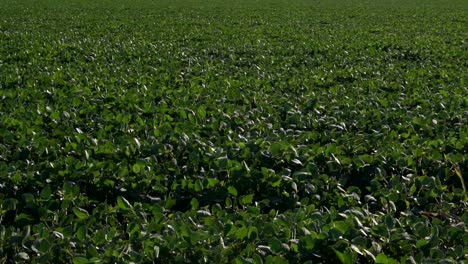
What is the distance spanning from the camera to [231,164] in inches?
160

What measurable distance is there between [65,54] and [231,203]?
7.78m

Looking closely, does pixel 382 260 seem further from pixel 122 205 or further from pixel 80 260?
pixel 122 205

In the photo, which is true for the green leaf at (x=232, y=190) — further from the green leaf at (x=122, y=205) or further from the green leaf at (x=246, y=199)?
the green leaf at (x=122, y=205)

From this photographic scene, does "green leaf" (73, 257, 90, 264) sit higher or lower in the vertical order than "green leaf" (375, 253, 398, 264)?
higher

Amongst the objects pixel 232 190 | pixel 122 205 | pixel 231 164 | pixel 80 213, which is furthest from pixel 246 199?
pixel 80 213

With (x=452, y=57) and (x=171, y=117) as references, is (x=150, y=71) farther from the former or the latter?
(x=452, y=57)

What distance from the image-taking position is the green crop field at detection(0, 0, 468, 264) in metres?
2.87

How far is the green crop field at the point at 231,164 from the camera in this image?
9.43 ft

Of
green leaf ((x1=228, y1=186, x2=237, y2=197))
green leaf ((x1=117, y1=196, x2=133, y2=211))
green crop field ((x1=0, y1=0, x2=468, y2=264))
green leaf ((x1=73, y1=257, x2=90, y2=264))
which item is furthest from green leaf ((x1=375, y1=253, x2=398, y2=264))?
green leaf ((x1=117, y1=196, x2=133, y2=211))

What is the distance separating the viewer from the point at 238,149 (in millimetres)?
4465

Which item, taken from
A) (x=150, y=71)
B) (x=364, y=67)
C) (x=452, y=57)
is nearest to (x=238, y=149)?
(x=150, y=71)

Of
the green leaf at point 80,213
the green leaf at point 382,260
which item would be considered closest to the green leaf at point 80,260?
the green leaf at point 80,213

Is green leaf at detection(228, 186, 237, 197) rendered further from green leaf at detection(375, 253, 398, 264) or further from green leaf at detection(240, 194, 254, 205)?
green leaf at detection(375, 253, 398, 264)

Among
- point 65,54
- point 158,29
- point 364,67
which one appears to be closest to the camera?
point 364,67
